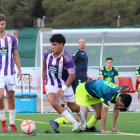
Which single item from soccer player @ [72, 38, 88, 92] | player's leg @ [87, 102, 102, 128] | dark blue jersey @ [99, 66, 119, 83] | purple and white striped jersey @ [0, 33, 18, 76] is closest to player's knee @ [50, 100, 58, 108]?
purple and white striped jersey @ [0, 33, 18, 76]

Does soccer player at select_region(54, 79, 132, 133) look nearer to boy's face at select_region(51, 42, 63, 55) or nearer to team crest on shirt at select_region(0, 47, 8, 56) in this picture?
boy's face at select_region(51, 42, 63, 55)

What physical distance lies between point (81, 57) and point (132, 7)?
36966mm

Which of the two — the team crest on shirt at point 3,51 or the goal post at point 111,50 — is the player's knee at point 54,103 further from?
the goal post at point 111,50

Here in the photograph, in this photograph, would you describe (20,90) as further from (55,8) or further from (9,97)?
(55,8)

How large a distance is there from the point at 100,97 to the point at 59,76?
0.87 m

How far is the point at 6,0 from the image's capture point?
45938mm

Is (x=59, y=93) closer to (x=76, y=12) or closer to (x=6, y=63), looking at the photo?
(x=6, y=63)

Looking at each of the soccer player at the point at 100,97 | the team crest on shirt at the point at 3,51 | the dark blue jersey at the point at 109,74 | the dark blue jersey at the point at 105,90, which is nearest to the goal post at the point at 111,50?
the dark blue jersey at the point at 109,74

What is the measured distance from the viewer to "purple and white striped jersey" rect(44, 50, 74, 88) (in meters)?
5.82

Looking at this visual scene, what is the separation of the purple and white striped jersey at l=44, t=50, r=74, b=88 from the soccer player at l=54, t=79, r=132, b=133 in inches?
21.7

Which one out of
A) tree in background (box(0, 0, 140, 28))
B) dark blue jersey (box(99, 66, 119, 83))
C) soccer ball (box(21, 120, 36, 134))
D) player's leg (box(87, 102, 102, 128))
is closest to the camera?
soccer ball (box(21, 120, 36, 134))

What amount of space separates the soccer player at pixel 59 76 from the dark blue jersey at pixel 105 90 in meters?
0.42

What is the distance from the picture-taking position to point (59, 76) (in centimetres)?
594

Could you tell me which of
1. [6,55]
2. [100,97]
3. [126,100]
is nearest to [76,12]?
[100,97]
